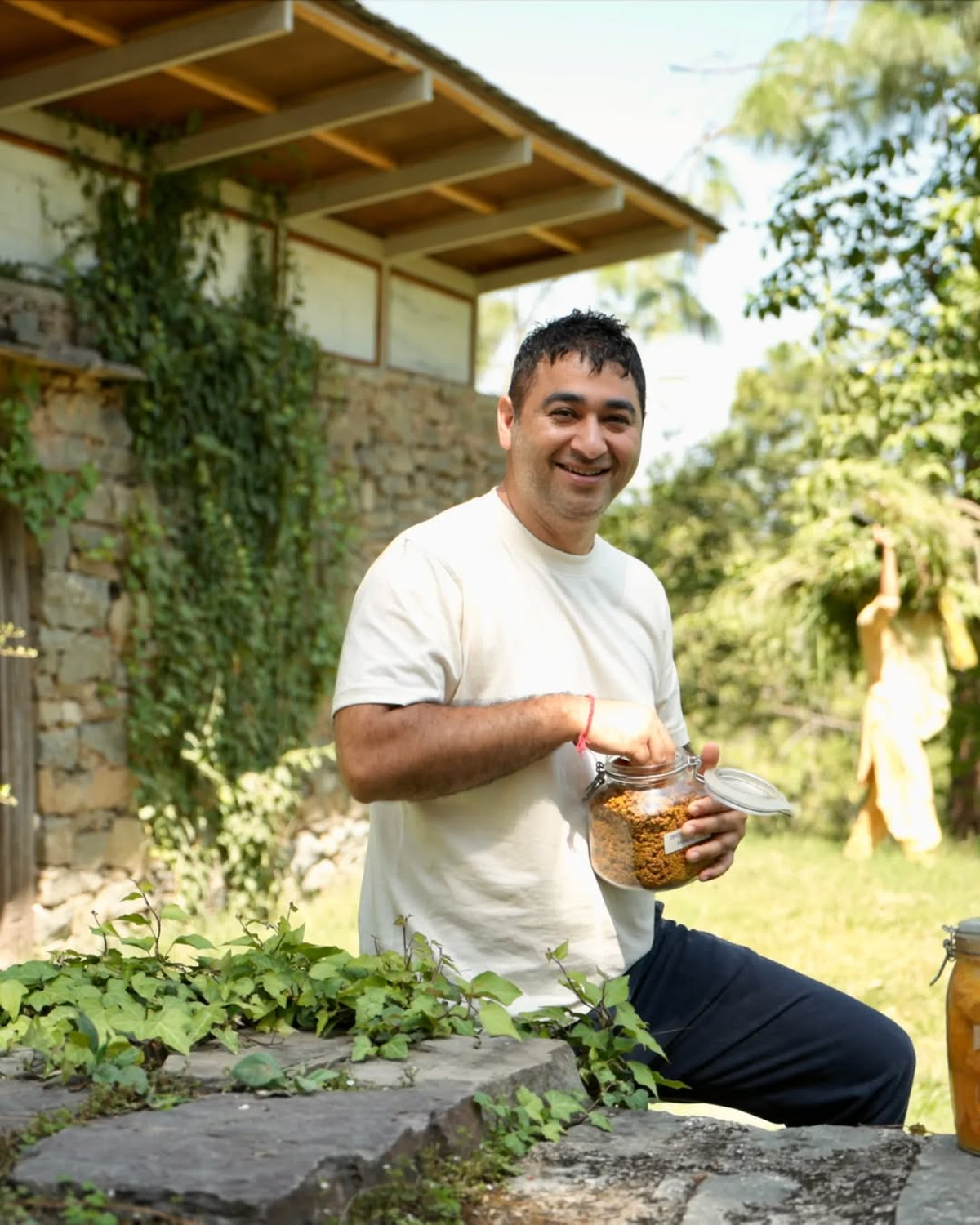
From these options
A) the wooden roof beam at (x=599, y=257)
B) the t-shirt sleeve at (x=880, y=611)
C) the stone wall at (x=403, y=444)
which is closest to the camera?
the stone wall at (x=403, y=444)

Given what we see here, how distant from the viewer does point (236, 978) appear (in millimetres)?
2293

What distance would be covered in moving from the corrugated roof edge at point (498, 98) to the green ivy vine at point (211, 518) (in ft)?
4.98

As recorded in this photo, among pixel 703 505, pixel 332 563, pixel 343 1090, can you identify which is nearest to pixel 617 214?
pixel 332 563

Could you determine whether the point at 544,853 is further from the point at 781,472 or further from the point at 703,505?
the point at 781,472

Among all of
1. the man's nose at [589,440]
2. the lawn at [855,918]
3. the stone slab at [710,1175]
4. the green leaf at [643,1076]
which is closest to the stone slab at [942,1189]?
the stone slab at [710,1175]

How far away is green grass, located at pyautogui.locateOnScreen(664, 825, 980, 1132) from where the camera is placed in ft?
18.9

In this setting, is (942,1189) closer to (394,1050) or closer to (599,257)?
(394,1050)

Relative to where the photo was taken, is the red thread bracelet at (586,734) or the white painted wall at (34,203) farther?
the white painted wall at (34,203)

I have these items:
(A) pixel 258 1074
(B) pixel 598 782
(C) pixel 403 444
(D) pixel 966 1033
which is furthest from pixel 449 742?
(C) pixel 403 444

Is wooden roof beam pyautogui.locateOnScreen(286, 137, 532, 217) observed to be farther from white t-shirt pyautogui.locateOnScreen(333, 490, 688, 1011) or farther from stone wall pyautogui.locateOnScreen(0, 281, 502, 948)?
white t-shirt pyautogui.locateOnScreen(333, 490, 688, 1011)

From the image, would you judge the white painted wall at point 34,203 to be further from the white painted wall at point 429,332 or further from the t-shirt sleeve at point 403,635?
the t-shirt sleeve at point 403,635

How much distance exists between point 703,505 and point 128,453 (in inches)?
325

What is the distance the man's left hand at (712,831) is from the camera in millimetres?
2340

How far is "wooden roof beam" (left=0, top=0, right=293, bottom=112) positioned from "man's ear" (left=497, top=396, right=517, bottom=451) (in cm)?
360
